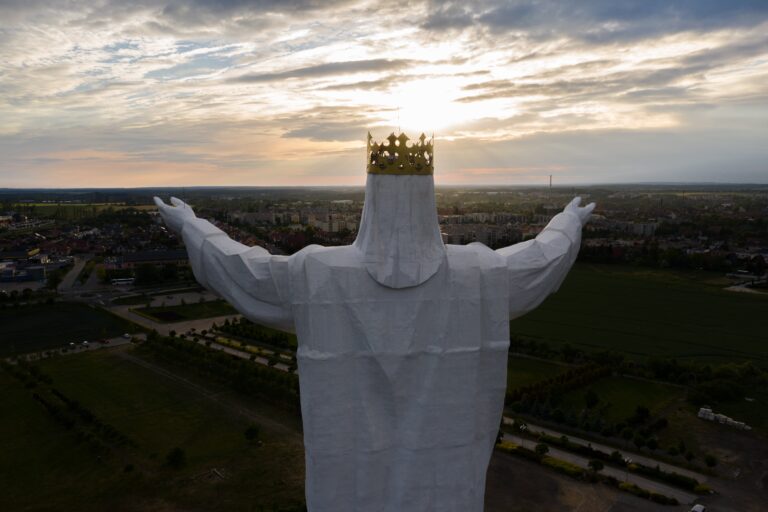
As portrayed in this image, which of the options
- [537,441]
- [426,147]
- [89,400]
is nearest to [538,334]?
[537,441]

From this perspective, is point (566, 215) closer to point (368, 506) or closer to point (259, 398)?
point (368, 506)

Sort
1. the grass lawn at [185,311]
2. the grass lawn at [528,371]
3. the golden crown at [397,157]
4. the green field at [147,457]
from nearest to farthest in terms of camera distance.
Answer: the golden crown at [397,157]
the green field at [147,457]
the grass lawn at [528,371]
the grass lawn at [185,311]

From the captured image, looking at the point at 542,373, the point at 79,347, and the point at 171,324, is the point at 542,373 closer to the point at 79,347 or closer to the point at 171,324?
the point at 171,324

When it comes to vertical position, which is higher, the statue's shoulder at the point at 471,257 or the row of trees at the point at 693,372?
the statue's shoulder at the point at 471,257

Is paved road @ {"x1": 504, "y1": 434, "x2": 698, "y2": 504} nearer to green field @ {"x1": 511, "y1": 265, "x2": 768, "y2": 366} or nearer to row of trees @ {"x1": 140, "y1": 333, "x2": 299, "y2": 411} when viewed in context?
row of trees @ {"x1": 140, "y1": 333, "x2": 299, "y2": 411}

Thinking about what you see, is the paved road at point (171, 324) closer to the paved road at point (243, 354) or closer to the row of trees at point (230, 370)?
the paved road at point (243, 354)

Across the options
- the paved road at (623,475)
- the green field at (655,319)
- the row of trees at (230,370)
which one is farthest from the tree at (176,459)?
the green field at (655,319)
